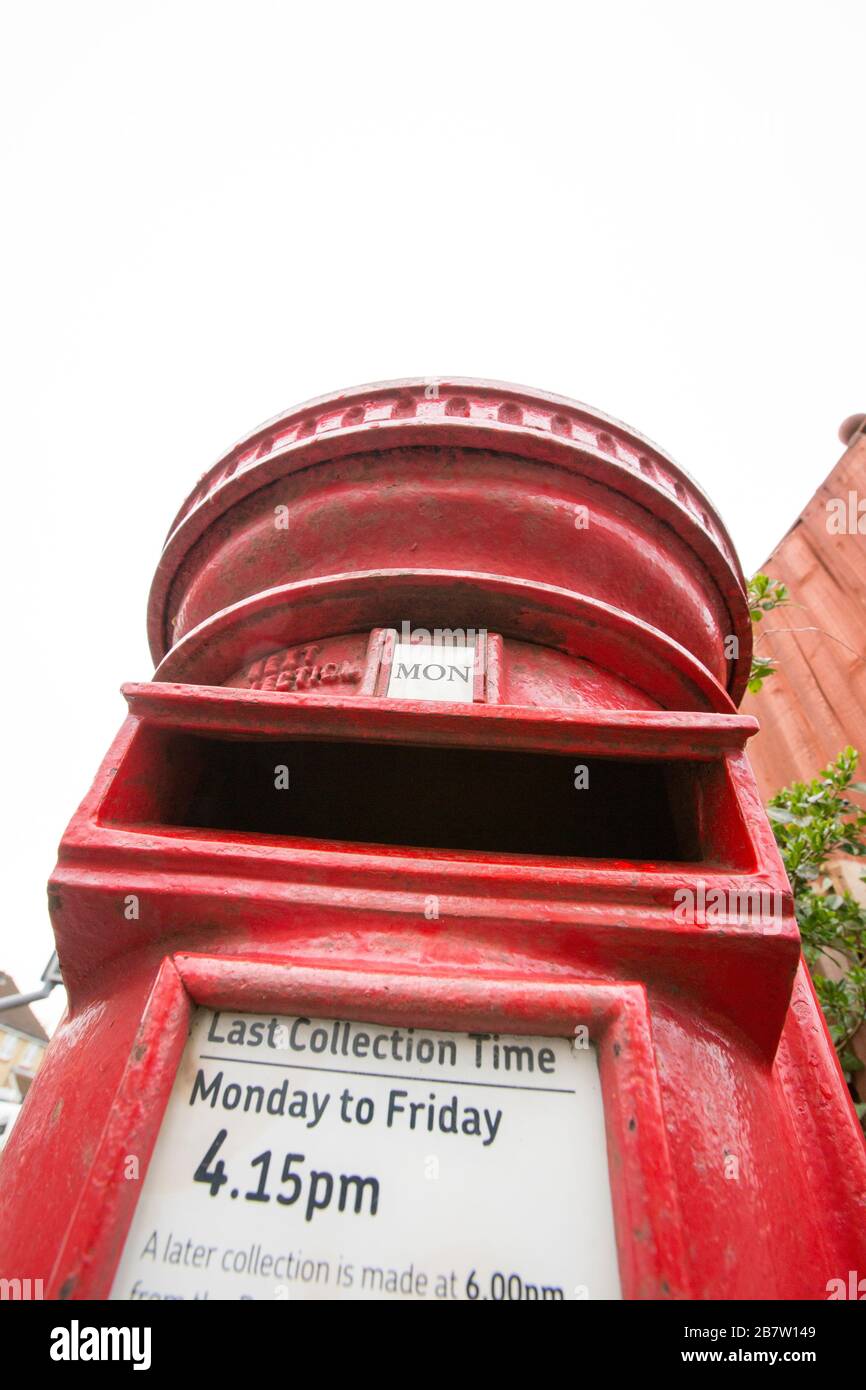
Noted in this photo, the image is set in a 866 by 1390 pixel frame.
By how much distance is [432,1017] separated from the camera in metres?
0.83

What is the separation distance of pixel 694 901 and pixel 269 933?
21.2 inches

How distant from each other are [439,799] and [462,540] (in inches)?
21.6

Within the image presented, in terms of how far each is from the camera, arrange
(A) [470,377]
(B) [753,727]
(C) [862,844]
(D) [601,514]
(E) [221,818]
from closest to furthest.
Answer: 1. (B) [753,727]
2. (E) [221,818]
3. (D) [601,514]
4. (A) [470,377]
5. (C) [862,844]

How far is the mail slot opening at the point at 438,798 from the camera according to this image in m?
1.46

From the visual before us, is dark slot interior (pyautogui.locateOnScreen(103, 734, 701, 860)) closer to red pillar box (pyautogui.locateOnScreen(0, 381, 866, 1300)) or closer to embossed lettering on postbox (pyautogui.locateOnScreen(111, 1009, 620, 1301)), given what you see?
red pillar box (pyautogui.locateOnScreen(0, 381, 866, 1300))

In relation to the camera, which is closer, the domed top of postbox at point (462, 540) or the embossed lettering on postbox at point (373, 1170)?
the embossed lettering on postbox at point (373, 1170)

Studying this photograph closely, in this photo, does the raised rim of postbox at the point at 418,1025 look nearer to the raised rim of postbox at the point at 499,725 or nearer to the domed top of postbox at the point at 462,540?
the raised rim of postbox at the point at 499,725

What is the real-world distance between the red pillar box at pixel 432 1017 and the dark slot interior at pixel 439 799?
0.6 inches

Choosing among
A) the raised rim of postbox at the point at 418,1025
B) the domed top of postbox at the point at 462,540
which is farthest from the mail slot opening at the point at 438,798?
the raised rim of postbox at the point at 418,1025

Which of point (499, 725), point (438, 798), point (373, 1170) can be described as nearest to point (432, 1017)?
point (373, 1170)

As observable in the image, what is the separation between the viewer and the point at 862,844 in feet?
9.43

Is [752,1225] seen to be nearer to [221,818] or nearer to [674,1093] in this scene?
[674,1093]
